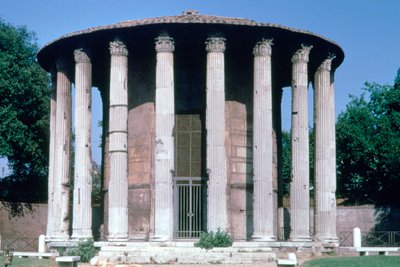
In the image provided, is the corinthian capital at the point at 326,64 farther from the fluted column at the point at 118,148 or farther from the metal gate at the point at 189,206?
the fluted column at the point at 118,148

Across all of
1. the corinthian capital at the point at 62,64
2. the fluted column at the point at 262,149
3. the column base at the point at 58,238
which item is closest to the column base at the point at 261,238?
the fluted column at the point at 262,149

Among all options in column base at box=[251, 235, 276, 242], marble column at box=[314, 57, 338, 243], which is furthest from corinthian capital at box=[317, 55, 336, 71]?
column base at box=[251, 235, 276, 242]

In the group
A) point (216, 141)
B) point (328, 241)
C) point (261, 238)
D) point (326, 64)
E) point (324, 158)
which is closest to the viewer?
point (261, 238)

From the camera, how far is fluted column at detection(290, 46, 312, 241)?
27.6 meters

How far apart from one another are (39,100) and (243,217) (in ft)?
52.3

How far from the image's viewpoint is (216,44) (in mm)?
27297

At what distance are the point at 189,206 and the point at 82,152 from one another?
4.87 meters

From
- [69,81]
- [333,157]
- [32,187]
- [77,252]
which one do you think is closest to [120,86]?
[69,81]

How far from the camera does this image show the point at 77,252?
2578cm

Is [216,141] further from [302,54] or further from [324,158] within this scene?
[324,158]

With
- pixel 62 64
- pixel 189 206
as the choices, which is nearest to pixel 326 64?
pixel 189 206

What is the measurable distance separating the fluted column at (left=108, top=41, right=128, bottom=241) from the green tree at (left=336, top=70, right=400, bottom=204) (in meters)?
18.6

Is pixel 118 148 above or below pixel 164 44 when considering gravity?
below

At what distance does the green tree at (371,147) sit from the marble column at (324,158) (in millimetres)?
11120
